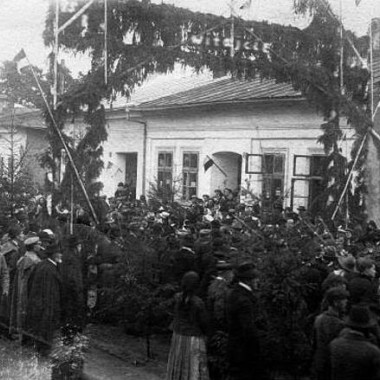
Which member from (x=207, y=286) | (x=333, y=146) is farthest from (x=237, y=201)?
(x=207, y=286)

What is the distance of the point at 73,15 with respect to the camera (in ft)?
43.7

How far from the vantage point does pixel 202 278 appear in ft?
A: 30.2

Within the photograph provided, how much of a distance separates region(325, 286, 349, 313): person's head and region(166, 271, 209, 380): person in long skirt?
1392 mm

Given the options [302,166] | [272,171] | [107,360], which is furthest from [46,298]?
[272,171]

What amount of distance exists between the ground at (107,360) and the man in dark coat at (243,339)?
7.00ft

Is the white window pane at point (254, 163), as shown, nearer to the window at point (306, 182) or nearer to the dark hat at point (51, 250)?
the window at point (306, 182)

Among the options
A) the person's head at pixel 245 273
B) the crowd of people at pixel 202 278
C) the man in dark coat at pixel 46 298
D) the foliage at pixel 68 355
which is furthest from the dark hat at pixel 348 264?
the man in dark coat at pixel 46 298

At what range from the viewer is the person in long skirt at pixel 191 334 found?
282 inches

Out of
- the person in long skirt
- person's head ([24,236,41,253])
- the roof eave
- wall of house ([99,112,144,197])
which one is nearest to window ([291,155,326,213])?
the roof eave

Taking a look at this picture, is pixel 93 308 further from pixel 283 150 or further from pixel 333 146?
pixel 283 150

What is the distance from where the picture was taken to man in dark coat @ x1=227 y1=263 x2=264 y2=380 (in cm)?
678

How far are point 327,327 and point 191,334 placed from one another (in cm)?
157

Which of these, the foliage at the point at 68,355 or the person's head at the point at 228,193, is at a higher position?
the person's head at the point at 228,193

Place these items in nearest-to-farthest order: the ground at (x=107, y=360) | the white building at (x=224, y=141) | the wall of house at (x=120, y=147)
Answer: the ground at (x=107, y=360) → the white building at (x=224, y=141) → the wall of house at (x=120, y=147)
